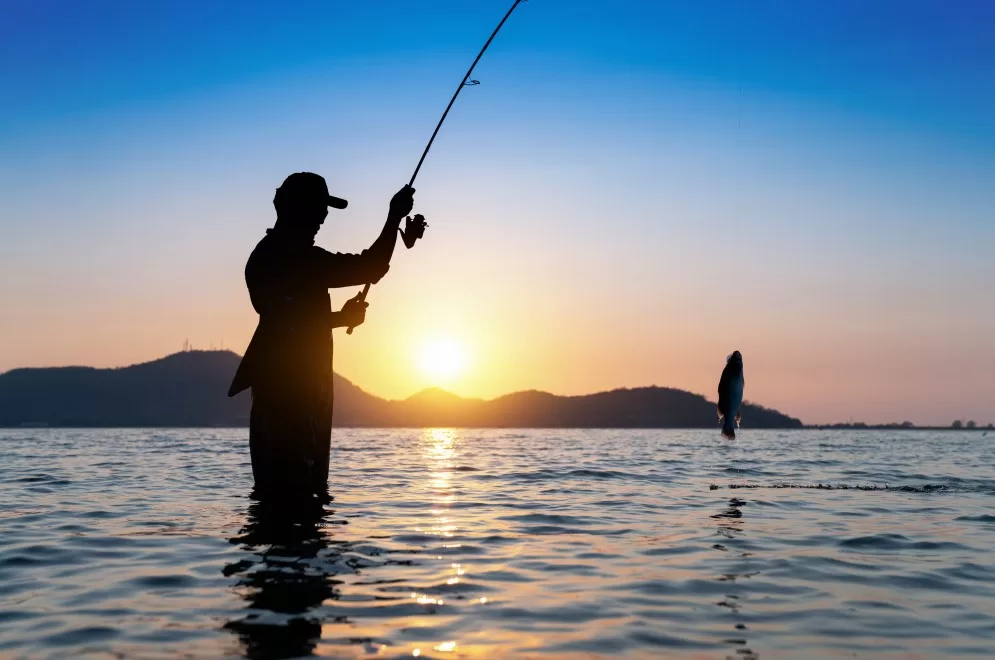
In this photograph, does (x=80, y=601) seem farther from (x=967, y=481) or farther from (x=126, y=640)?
(x=967, y=481)

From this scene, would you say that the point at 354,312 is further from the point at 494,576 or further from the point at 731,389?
the point at 731,389

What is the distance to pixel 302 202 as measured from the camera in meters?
10.9

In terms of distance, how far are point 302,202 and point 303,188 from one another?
187 millimetres

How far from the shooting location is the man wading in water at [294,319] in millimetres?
10695

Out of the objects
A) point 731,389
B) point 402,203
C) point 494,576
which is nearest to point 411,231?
point 402,203

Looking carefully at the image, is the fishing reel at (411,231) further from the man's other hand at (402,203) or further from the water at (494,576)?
the water at (494,576)

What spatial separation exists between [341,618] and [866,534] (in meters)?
6.50

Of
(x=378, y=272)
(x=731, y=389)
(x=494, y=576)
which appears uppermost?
(x=378, y=272)

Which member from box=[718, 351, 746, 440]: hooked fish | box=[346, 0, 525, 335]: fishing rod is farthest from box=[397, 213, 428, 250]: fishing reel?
box=[718, 351, 746, 440]: hooked fish

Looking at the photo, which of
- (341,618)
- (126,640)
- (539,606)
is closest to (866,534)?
(539,606)

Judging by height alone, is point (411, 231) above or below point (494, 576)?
above

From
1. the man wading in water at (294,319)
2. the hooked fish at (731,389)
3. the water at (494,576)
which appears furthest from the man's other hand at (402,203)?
the hooked fish at (731,389)

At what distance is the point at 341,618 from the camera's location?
17.9ft

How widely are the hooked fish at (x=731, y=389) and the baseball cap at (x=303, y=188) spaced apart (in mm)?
14420
